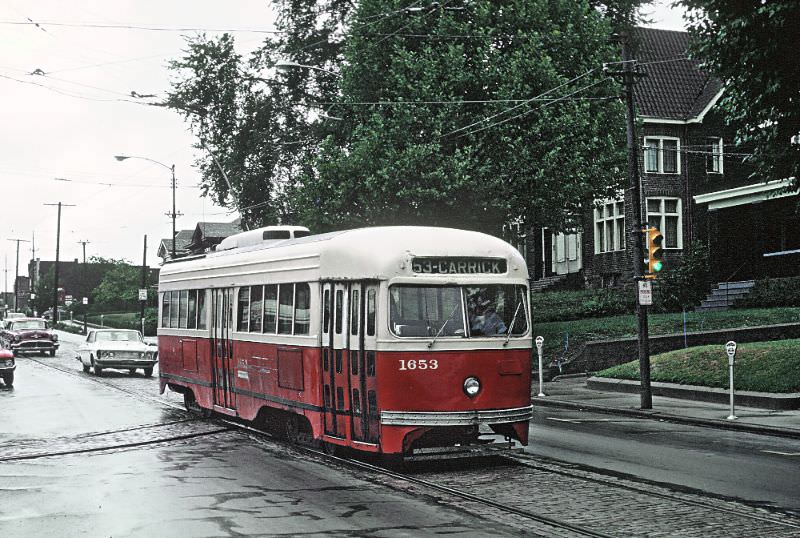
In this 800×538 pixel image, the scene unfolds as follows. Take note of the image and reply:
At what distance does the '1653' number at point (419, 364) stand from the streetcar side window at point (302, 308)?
218 centimetres

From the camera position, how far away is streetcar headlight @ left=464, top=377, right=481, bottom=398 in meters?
13.1

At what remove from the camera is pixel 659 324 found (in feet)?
110

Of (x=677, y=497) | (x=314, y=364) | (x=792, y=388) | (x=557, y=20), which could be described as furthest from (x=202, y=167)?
(x=677, y=497)

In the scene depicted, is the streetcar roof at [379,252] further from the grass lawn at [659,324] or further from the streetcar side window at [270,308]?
the grass lawn at [659,324]

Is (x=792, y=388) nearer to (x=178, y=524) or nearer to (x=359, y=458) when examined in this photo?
(x=359, y=458)

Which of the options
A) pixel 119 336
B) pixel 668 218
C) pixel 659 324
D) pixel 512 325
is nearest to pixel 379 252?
pixel 512 325

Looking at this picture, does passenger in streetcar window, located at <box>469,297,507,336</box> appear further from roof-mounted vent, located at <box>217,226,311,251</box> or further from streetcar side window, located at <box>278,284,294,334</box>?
roof-mounted vent, located at <box>217,226,311,251</box>

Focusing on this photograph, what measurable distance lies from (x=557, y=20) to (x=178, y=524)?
26.2m

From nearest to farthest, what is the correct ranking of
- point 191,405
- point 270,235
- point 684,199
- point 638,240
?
point 270,235
point 191,405
point 638,240
point 684,199

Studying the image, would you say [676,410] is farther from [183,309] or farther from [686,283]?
[686,283]

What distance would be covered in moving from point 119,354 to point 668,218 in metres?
22.0

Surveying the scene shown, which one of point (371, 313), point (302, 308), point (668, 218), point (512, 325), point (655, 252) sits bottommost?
point (512, 325)

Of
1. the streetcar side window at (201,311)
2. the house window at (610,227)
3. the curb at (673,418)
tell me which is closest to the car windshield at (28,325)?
the house window at (610,227)

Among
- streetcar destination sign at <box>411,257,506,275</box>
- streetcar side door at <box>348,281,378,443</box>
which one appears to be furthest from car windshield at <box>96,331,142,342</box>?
streetcar destination sign at <box>411,257,506,275</box>
